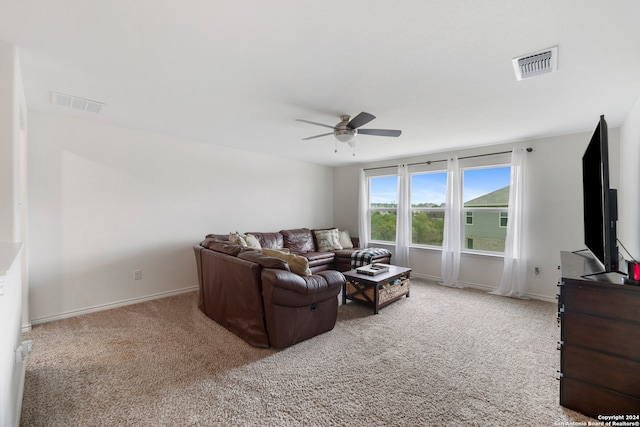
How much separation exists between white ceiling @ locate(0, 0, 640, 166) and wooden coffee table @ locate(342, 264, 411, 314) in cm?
192

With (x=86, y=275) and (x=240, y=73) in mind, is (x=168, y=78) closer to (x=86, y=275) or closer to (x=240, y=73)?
(x=240, y=73)

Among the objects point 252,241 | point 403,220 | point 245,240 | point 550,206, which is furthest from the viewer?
point 403,220

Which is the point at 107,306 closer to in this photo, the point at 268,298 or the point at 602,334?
the point at 268,298

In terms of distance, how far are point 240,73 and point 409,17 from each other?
128 cm

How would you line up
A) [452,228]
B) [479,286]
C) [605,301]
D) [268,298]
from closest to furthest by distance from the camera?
[605,301], [268,298], [479,286], [452,228]

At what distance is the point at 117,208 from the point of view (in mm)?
3457

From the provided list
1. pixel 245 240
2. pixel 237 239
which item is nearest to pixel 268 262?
pixel 237 239

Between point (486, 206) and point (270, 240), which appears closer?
point (486, 206)

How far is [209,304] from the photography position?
10.3ft

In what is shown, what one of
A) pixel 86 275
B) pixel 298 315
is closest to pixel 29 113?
pixel 86 275

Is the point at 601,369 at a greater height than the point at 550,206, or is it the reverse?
the point at 550,206

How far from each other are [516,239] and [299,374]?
372 cm

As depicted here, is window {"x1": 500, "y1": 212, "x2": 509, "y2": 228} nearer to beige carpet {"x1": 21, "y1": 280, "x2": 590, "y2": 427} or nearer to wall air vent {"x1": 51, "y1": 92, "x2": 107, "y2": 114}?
beige carpet {"x1": 21, "y1": 280, "x2": 590, "y2": 427}

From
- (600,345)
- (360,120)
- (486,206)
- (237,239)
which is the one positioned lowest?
(600,345)
